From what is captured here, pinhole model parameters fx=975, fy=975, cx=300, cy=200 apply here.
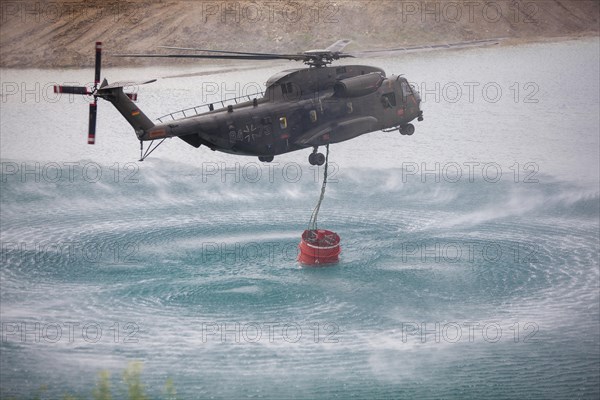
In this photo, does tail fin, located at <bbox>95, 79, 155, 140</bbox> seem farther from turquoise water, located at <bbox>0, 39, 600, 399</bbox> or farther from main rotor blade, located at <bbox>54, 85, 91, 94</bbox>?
turquoise water, located at <bbox>0, 39, 600, 399</bbox>

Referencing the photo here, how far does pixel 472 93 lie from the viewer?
198 ft

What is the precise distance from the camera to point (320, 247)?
3844cm

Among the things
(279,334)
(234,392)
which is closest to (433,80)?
(279,334)

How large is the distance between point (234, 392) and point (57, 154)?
24718mm

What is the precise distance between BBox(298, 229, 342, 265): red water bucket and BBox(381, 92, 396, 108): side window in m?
8.26

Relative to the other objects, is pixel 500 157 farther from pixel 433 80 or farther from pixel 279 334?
pixel 279 334

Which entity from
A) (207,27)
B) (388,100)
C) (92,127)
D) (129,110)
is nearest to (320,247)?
(388,100)

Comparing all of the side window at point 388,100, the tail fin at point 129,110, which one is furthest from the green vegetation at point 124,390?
the side window at point 388,100

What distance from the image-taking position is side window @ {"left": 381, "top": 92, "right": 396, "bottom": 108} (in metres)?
31.9

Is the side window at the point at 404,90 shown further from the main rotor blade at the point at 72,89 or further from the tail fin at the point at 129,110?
the main rotor blade at the point at 72,89

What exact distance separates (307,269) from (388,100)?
10028 millimetres

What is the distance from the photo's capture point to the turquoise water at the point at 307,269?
3384 centimetres

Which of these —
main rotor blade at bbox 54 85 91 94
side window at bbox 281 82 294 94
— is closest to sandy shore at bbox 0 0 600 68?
side window at bbox 281 82 294 94

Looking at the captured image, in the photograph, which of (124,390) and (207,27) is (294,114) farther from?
(207,27)
